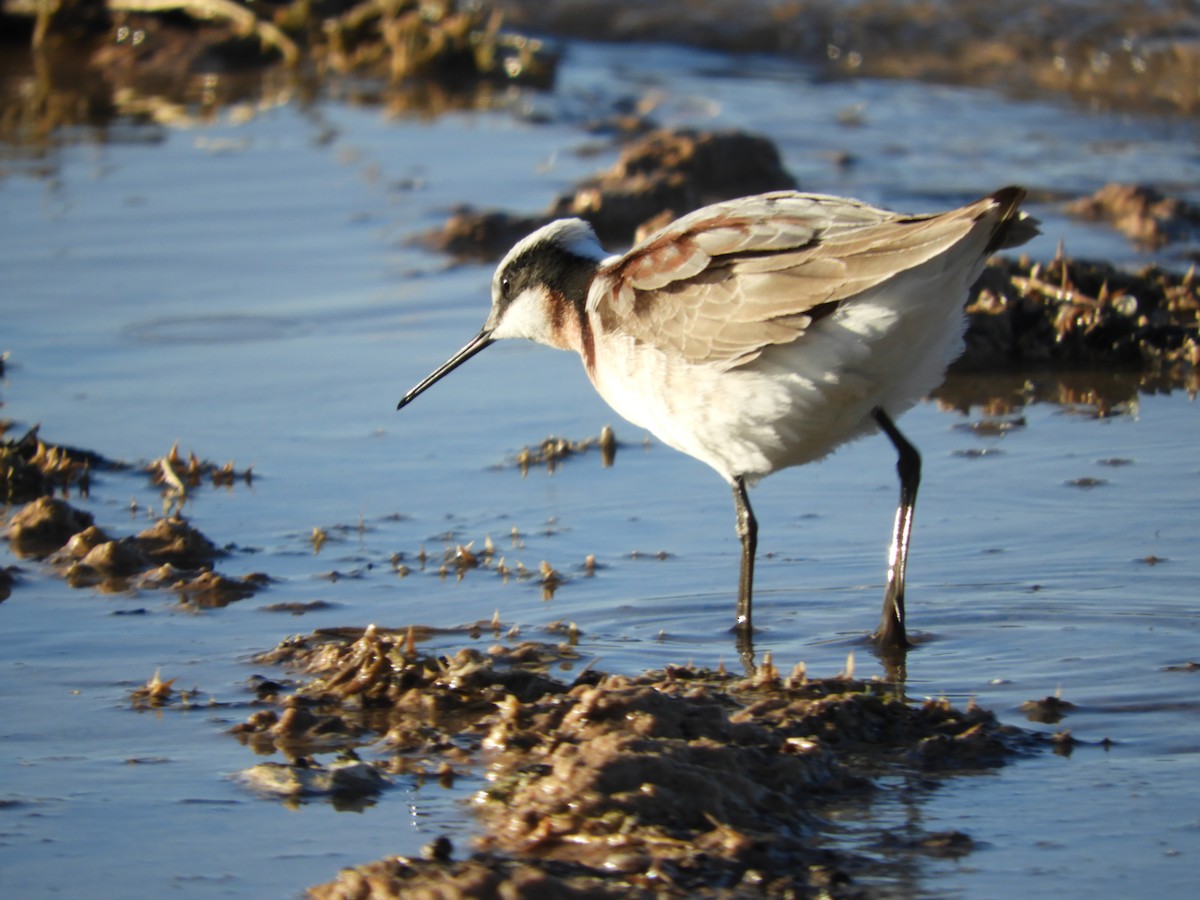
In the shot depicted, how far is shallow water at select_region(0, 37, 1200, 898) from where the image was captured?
4344 mm

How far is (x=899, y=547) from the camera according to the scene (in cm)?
568

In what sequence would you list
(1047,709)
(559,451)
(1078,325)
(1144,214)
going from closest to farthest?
(1047,709)
(559,451)
(1078,325)
(1144,214)

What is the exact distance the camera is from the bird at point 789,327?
5289mm

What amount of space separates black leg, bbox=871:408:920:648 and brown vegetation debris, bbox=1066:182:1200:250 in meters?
5.03

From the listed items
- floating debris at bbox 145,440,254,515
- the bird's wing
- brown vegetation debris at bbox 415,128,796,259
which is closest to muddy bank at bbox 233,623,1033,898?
the bird's wing

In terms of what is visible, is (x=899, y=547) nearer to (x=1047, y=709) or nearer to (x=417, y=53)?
(x=1047, y=709)

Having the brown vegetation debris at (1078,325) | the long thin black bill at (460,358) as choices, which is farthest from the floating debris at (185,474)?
the brown vegetation debris at (1078,325)

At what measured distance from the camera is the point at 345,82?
16.0 meters

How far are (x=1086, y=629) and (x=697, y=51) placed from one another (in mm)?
13422

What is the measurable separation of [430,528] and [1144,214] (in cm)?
552

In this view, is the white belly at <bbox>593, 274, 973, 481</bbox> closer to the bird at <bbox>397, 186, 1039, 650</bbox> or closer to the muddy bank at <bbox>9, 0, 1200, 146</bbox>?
the bird at <bbox>397, 186, 1039, 650</bbox>

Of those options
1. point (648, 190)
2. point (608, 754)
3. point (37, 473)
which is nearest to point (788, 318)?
point (608, 754)

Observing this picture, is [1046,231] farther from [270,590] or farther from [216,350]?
[270,590]

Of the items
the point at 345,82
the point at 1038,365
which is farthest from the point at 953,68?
the point at 1038,365
